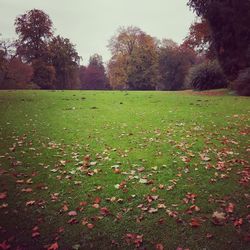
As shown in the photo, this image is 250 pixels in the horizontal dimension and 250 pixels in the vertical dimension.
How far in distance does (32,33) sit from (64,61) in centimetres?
744

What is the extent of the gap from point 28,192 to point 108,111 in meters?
8.76

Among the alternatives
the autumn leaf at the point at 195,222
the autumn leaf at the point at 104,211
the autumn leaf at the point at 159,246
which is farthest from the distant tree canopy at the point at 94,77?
the autumn leaf at the point at 159,246

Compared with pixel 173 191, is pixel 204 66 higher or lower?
higher

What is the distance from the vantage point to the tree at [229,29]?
1875cm

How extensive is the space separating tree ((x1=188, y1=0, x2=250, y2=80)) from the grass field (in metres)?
11.7

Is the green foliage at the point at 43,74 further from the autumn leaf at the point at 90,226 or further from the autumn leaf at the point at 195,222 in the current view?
the autumn leaf at the point at 195,222

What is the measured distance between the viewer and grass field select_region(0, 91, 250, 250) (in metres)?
4.09

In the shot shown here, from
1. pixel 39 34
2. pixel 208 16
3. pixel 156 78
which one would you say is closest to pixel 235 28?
pixel 208 16

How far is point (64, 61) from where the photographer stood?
1996 inches

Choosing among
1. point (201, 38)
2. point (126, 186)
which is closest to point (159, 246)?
point (126, 186)

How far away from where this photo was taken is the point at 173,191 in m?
5.29

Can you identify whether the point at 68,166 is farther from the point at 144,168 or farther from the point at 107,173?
the point at 144,168

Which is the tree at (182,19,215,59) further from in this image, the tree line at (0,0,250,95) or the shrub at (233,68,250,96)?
the shrub at (233,68,250,96)

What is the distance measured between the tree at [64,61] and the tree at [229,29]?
3389 cm
